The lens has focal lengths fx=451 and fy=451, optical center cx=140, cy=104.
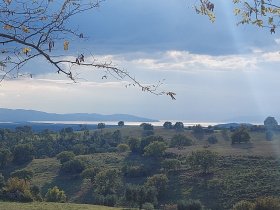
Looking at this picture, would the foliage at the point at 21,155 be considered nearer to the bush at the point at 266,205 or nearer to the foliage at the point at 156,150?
the foliage at the point at 156,150

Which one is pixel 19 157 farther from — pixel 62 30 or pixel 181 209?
pixel 62 30

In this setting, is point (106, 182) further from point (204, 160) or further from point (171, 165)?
point (204, 160)

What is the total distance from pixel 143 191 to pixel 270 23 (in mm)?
54268

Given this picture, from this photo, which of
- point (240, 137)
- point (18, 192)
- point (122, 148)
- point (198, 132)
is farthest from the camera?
point (198, 132)

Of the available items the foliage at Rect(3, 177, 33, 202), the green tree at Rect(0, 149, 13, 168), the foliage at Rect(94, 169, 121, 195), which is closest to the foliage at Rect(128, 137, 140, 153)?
the green tree at Rect(0, 149, 13, 168)

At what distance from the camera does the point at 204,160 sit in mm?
78500

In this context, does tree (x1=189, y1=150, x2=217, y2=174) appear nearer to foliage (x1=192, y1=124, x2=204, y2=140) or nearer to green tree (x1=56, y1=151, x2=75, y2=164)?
green tree (x1=56, y1=151, x2=75, y2=164)

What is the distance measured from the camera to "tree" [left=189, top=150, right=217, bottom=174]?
7850cm

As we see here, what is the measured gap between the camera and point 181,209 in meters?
54.4

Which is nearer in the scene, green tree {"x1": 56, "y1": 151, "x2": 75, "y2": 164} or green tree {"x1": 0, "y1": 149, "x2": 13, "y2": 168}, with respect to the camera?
green tree {"x1": 0, "y1": 149, "x2": 13, "y2": 168}

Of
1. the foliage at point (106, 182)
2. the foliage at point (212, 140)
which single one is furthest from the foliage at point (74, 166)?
the foliage at point (212, 140)

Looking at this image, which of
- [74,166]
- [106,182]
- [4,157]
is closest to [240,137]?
[74,166]

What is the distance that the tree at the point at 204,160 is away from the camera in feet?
258

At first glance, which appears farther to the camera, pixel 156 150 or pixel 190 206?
pixel 156 150
